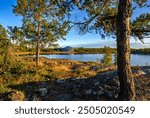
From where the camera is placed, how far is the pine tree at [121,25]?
12.4 metres

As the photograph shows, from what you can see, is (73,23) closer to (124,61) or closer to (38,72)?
(124,61)

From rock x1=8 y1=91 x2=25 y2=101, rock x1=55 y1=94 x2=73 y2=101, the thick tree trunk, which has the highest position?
the thick tree trunk

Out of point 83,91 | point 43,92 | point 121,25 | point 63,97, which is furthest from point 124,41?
point 43,92

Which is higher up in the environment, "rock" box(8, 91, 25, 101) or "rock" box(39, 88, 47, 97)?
"rock" box(8, 91, 25, 101)

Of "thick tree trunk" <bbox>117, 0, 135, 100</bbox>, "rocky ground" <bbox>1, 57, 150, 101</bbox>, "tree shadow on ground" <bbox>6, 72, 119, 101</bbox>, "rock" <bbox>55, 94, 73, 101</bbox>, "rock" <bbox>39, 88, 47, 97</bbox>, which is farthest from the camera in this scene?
"rock" <bbox>39, 88, 47, 97</bbox>

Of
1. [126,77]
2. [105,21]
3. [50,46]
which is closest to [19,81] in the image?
[105,21]

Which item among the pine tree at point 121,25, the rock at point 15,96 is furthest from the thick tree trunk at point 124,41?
the rock at point 15,96

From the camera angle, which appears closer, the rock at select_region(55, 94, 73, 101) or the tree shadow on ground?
the tree shadow on ground

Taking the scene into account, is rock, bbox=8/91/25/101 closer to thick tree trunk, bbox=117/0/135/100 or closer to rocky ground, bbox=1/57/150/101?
rocky ground, bbox=1/57/150/101

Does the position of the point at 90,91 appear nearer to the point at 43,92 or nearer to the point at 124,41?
the point at 43,92

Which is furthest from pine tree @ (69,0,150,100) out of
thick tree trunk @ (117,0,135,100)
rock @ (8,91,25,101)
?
rock @ (8,91,25,101)

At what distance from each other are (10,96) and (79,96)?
343 centimetres

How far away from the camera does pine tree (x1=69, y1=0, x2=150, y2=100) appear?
40.8 ft

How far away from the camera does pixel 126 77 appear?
1267 cm
